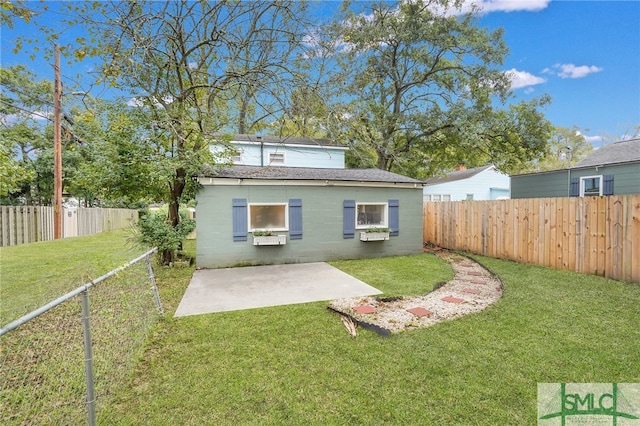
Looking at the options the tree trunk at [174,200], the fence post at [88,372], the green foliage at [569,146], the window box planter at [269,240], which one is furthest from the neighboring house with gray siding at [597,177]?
the green foliage at [569,146]

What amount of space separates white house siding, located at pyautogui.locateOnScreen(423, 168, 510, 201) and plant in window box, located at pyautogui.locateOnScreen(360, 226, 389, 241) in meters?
13.0

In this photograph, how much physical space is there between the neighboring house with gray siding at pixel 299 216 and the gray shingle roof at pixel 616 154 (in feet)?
24.5

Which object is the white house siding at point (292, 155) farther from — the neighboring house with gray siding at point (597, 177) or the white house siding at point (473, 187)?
the white house siding at point (473, 187)

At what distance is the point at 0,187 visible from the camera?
4.75 metres

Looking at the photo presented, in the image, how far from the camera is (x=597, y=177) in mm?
10734

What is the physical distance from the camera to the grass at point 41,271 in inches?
173

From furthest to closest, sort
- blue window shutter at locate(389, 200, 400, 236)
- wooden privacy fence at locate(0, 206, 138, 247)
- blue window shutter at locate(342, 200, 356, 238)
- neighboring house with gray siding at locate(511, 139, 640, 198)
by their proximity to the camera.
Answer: neighboring house with gray siding at locate(511, 139, 640, 198) < wooden privacy fence at locate(0, 206, 138, 247) < blue window shutter at locate(389, 200, 400, 236) < blue window shutter at locate(342, 200, 356, 238)

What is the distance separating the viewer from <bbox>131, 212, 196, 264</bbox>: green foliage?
699cm

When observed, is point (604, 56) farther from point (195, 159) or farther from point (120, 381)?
point (120, 381)

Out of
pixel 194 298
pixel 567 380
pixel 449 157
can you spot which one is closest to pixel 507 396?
pixel 567 380

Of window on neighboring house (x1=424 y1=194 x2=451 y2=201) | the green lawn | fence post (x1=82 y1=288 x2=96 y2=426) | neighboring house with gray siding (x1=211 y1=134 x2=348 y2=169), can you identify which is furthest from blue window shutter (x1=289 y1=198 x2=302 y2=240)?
window on neighboring house (x1=424 y1=194 x2=451 y2=201)

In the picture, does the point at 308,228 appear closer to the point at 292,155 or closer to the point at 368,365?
the point at 368,365

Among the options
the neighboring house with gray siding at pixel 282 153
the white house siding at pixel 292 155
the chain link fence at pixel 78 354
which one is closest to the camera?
the chain link fence at pixel 78 354

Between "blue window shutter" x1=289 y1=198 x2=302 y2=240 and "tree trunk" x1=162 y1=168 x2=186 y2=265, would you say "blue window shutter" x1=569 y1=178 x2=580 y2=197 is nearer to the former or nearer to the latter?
"blue window shutter" x1=289 y1=198 x2=302 y2=240
